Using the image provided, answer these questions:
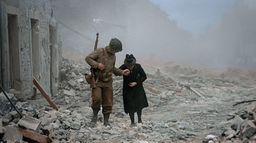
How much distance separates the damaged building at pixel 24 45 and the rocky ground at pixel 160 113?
2.34 ft

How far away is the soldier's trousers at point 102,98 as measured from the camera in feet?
31.1

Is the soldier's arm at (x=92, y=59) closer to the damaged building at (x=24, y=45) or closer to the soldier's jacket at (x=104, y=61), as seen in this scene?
the soldier's jacket at (x=104, y=61)

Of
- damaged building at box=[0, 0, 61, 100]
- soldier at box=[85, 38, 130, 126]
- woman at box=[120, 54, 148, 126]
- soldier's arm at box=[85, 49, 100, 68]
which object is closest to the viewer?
soldier's arm at box=[85, 49, 100, 68]

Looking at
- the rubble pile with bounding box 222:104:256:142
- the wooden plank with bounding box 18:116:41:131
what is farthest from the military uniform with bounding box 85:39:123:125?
the rubble pile with bounding box 222:104:256:142

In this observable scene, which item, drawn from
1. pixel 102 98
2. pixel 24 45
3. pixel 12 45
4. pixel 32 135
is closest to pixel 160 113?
pixel 102 98

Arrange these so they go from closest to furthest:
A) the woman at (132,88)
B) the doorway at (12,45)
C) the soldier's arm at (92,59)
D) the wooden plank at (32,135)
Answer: the wooden plank at (32,135) < the soldier's arm at (92,59) < the woman at (132,88) < the doorway at (12,45)

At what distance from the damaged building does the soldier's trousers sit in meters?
1.90

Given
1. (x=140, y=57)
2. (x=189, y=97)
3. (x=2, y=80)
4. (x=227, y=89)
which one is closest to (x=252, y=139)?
(x=2, y=80)

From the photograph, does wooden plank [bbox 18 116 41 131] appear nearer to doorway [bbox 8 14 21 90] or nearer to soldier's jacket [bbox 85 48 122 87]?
soldier's jacket [bbox 85 48 122 87]

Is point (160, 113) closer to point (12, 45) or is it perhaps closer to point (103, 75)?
point (103, 75)

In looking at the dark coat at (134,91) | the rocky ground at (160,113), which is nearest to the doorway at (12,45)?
the rocky ground at (160,113)

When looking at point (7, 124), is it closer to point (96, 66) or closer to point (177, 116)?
point (96, 66)

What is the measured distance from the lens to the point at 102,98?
974cm

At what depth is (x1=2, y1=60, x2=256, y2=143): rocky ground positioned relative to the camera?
8.53 meters
